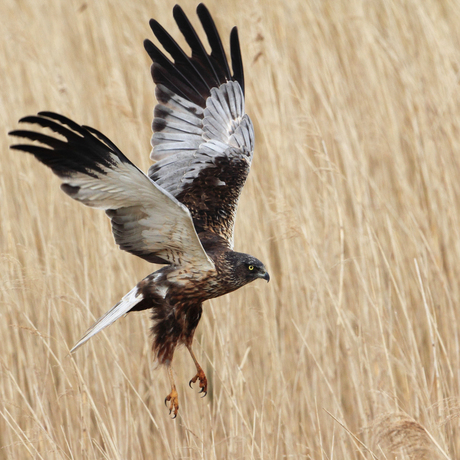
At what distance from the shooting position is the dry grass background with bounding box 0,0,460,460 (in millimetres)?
2729

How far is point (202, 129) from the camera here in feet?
10.6

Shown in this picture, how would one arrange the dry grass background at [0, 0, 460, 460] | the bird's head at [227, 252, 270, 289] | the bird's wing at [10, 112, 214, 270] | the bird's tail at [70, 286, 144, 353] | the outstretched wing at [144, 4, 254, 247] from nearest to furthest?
1. the bird's wing at [10, 112, 214, 270]
2. the bird's tail at [70, 286, 144, 353]
3. the bird's head at [227, 252, 270, 289]
4. the dry grass background at [0, 0, 460, 460]
5. the outstretched wing at [144, 4, 254, 247]

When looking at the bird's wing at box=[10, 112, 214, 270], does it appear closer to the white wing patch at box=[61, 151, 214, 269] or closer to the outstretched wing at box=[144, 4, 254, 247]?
the white wing patch at box=[61, 151, 214, 269]

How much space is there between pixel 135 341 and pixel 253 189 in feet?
3.36

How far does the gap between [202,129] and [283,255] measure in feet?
2.58

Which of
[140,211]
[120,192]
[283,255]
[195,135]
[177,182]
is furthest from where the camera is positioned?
[283,255]

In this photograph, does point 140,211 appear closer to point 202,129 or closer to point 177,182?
point 177,182

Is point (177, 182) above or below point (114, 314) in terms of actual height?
above

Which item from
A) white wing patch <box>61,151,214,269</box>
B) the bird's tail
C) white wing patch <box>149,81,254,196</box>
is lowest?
the bird's tail

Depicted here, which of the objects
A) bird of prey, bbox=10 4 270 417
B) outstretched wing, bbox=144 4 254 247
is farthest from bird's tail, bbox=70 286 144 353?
outstretched wing, bbox=144 4 254 247

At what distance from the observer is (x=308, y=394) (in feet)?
9.53

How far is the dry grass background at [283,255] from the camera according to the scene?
273cm

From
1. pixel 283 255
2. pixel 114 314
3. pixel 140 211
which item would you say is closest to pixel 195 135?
pixel 283 255

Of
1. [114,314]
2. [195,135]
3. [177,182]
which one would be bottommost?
[114,314]
